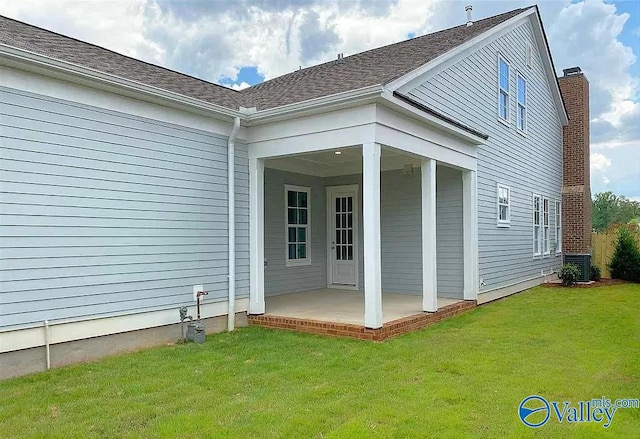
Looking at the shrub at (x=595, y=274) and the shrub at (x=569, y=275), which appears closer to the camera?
the shrub at (x=569, y=275)

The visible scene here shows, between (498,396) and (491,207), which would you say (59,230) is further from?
(491,207)

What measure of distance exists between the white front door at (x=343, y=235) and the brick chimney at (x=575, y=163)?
332 inches

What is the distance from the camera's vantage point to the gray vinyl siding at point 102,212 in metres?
4.67

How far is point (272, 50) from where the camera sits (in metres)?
17.5

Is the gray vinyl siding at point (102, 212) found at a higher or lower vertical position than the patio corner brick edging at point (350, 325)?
higher

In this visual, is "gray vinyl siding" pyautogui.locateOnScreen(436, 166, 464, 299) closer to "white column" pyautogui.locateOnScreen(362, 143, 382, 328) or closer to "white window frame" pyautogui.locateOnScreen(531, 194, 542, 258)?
"white column" pyautogui.locateOnScreen(362, 143, 382, 328)

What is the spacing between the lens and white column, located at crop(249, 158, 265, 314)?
23.8 ft

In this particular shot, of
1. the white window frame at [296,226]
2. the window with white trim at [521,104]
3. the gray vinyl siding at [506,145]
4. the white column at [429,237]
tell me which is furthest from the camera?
the window with white trim at [521,104]

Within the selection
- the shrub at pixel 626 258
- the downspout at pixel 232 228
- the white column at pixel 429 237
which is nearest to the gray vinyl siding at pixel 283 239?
the downspout at pixel 232 228

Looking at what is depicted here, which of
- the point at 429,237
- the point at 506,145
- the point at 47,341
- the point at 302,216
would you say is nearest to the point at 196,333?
the point at 47,341

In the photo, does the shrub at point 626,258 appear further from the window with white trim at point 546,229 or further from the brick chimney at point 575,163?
the window with white trim at point 546,229

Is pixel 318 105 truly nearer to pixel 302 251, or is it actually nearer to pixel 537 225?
pixel 302 251

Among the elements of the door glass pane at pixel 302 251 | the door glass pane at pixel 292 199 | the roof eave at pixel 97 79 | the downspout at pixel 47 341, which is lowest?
the downspout at pixel 47 341

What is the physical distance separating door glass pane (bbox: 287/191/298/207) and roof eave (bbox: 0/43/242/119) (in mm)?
3262
